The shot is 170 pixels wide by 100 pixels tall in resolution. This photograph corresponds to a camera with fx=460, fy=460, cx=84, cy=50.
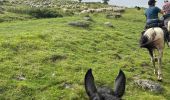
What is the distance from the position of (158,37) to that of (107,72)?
2.39 m

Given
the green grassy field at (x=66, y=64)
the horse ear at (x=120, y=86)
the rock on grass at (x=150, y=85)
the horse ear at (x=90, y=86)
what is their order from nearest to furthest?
the horse ear at (x=90, y=86)
the horse ear at (x=120, y=86)
the green grassy field at (x=66, y=64)
the rock on grass at (x=150, y=85)

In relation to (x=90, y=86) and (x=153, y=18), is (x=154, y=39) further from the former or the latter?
(x=90, y=86)

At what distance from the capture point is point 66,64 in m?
18.4

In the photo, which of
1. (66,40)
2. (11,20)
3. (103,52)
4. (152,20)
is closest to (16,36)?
(66,40)

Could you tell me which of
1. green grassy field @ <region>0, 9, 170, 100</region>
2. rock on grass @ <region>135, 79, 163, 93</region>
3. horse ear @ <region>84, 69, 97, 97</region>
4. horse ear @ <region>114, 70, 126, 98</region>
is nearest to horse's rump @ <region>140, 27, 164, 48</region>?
green grassy field @ <region>0, 9, 170, 100</region>

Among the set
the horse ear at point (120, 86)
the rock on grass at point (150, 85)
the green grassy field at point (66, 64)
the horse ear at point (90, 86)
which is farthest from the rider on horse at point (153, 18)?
the horse ear at point (90, 86)

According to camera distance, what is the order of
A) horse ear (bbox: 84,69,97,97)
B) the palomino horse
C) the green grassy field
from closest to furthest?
1. horse ear (bbox: 84,69,97,97)
2. the green grassy field
3. the palomino horse

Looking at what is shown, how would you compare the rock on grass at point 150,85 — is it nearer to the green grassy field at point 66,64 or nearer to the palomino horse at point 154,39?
the green grassy field at point 66,64

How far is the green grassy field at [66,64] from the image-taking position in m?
15.3

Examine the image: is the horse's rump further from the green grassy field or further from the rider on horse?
the green grassy field

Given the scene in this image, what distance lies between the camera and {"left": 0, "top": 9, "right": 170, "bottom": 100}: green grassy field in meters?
15.3

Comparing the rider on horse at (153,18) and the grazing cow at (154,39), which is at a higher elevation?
the rider on horse at (153,18)

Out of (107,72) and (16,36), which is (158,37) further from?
(16,36)

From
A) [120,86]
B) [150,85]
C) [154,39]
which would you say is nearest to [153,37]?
[154,39]
